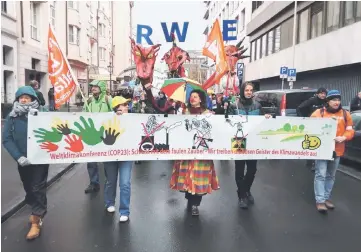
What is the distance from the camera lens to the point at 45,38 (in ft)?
86.4

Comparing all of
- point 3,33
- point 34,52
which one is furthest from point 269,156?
point 34,52

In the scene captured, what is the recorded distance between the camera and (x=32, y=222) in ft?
14.2

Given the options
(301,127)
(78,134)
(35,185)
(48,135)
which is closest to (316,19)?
(301,127)

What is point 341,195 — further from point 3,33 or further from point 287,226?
point 3,33

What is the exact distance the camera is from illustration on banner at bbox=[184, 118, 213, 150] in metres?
5.05

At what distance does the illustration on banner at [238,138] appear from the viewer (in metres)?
5.20

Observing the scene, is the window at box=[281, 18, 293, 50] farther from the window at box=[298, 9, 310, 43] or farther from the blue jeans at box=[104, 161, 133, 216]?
the blue jeans at box=[104, 161, 133, 216]

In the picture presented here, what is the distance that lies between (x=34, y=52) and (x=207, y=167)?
73.2 ft

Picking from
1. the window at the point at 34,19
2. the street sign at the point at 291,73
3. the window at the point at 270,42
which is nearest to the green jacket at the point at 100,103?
the street sign at the point at 291,73

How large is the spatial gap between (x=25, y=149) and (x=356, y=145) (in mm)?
7108

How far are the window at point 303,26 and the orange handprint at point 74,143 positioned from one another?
20.6m

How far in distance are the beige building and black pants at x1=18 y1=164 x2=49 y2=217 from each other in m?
13.7

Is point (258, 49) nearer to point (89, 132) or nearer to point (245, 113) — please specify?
point (245, 113)

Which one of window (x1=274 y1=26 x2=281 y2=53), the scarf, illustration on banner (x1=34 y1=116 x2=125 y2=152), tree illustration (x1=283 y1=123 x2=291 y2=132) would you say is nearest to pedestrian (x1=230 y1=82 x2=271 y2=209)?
tree illustration (x1=283 y1=123 x2=291 y2=132)
